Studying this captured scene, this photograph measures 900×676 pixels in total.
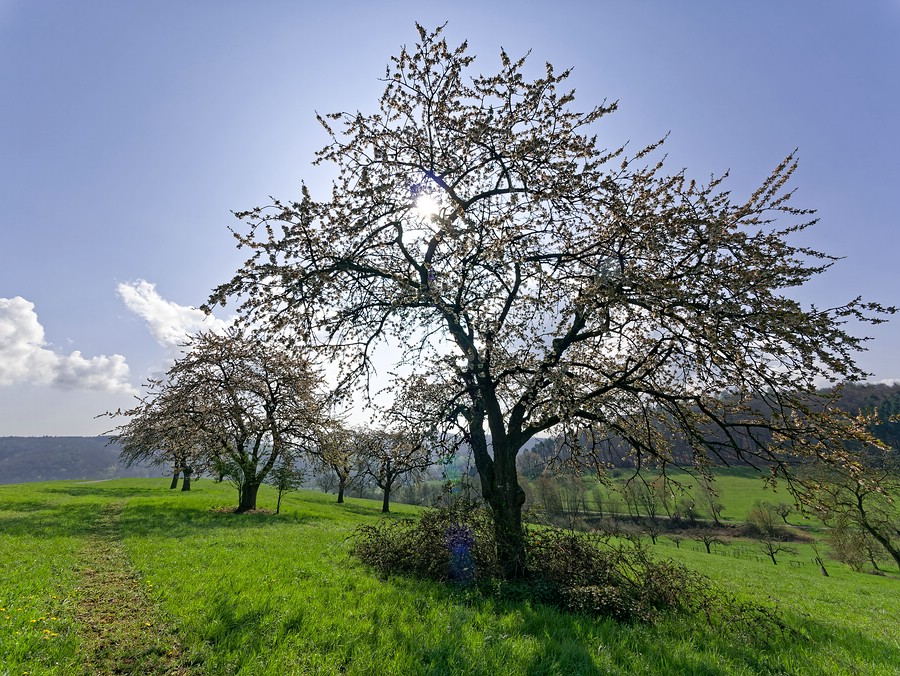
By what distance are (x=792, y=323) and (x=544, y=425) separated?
5.78 m

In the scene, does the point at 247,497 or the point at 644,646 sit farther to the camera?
the point at 247,497

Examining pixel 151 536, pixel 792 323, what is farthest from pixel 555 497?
pixel 792 323

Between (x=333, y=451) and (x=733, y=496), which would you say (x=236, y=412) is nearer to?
(x=333, y=451)

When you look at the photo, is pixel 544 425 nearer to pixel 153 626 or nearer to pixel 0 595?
pixel 153 626

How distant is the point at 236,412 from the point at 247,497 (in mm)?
6089

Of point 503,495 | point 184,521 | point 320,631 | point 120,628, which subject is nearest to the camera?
point 320,631

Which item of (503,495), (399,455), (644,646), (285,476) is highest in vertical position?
(399,455)

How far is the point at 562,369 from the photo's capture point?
8766 mm

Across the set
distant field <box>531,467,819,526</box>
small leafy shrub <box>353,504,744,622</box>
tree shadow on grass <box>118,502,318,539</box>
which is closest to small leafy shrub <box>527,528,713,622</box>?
small leafy shrub <box>353,504,744,622</box>

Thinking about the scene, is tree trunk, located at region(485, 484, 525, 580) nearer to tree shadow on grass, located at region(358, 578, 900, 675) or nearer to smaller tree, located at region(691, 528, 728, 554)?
tree shadow on grass, located at region(358, 578, 900, 675)

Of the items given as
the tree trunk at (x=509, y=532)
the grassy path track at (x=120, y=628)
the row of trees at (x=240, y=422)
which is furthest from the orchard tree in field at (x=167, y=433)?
the tree trunk at (x=509, y=532)

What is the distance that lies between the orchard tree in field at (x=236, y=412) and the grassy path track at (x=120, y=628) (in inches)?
521

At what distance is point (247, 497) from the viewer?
24.6 meters

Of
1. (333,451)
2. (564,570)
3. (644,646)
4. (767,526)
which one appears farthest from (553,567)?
(767,526)
